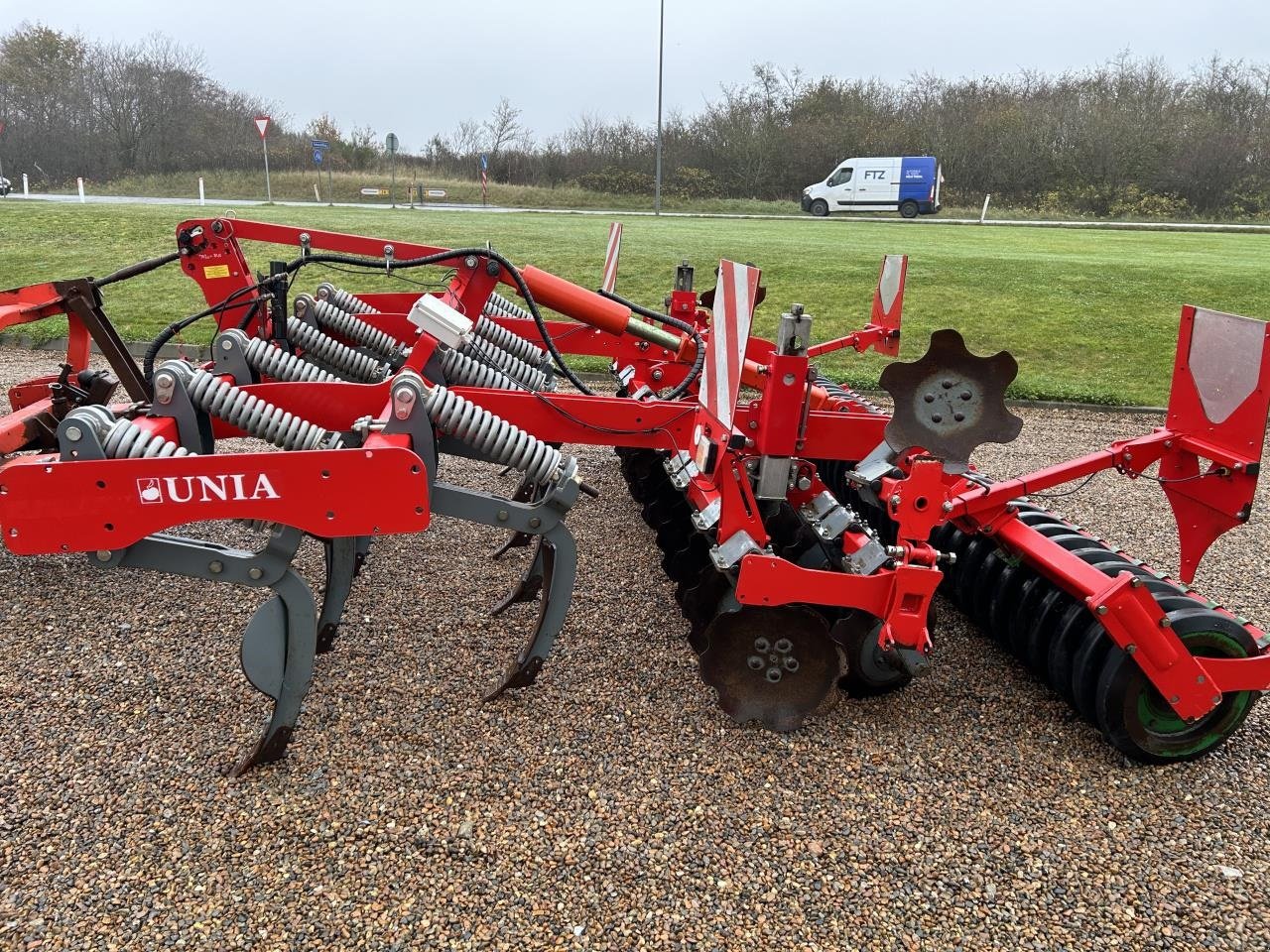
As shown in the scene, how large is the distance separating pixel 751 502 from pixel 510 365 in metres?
2.03

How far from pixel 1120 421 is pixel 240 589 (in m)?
7.94

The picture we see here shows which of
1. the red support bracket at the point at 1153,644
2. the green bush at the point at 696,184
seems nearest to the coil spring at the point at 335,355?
the red support bracket at the point at 1153,644

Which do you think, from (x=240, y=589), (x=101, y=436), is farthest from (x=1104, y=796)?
(x=240, y=589)

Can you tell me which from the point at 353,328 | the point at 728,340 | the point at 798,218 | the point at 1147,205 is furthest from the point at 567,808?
the point at 1147,205

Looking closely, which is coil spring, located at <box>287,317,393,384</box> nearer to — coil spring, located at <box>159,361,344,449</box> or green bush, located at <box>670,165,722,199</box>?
coil spring, located at <box>159,361,344,449</box>

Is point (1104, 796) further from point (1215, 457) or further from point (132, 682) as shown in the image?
point (132, 682)

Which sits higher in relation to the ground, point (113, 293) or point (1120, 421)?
point (113, 293)

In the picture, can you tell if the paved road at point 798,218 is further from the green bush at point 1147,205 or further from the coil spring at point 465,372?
the coil spring at point 465,372

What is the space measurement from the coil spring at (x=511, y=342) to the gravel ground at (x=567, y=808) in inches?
71.2

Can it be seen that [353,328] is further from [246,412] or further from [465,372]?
[246,412]

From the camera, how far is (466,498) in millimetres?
3029

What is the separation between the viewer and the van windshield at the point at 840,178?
33.1m

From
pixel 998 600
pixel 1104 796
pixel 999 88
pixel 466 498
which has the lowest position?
pixel 1104 796

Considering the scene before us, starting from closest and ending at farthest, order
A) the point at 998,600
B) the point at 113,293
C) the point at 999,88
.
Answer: the point at 998,600 → the point at 113,293 → the point at 999,88
